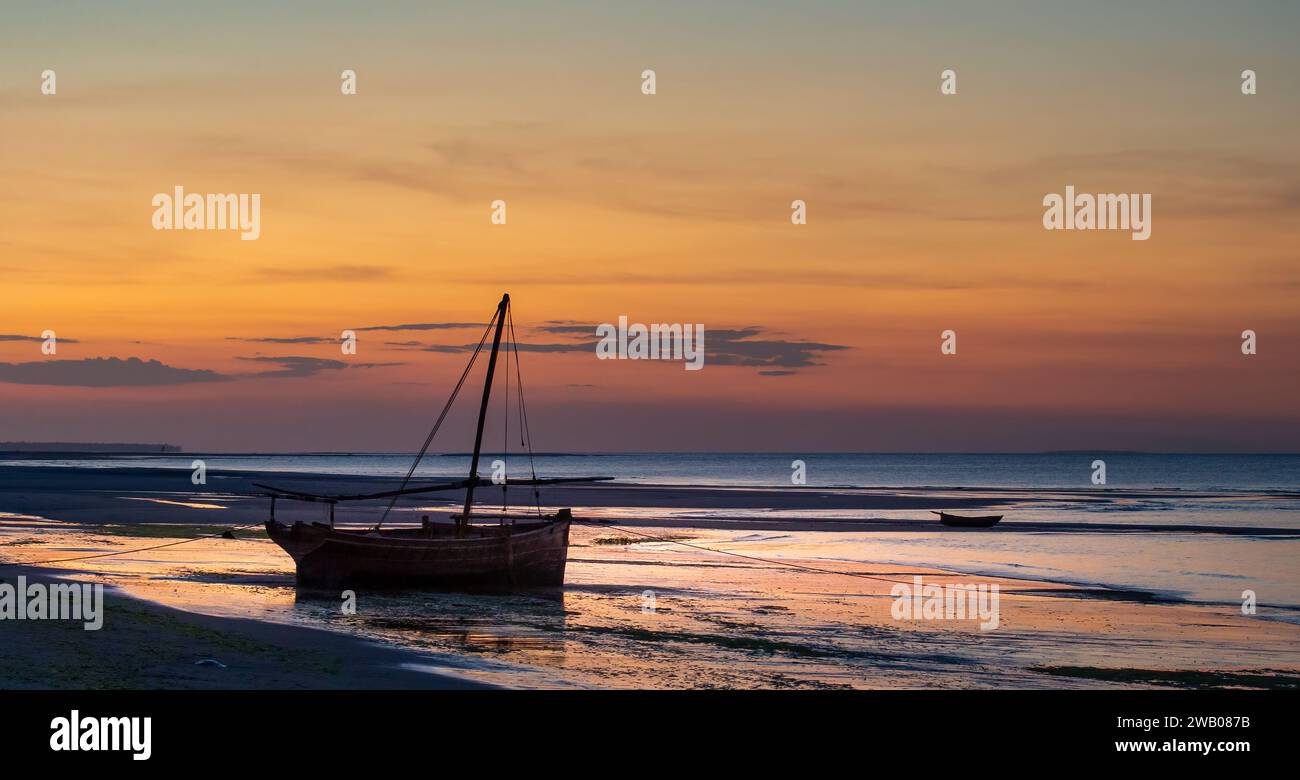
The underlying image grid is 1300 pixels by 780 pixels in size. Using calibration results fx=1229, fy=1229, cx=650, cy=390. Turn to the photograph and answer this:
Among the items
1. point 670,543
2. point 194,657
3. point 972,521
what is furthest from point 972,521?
point 194,657

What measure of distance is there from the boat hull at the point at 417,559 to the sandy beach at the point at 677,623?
939mm

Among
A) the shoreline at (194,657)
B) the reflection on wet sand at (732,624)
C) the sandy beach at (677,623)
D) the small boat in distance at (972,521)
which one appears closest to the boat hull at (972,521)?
the small boat in distance at (972,521)

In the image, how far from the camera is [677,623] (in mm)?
25656

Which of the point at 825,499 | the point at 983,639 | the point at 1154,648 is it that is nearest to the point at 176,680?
the point at 983,639

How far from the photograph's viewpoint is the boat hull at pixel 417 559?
101 ft

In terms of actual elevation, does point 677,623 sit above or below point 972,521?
above

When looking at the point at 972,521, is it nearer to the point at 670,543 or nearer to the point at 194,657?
the point at 670,543

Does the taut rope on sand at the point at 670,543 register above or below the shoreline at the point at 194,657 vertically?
below

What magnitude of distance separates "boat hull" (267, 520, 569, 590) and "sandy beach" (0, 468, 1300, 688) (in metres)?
0.94

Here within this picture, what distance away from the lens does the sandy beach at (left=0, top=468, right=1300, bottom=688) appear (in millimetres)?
19188

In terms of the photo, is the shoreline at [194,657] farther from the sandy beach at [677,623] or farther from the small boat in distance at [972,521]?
the small boat in distance at [972,521]

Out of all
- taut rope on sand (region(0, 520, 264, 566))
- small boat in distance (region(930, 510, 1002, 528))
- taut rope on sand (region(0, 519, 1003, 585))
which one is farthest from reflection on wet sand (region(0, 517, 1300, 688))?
small boat in distance (region(930, 510, 1002, 528))

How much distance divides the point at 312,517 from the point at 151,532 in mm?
22129

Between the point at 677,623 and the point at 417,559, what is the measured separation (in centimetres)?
866
